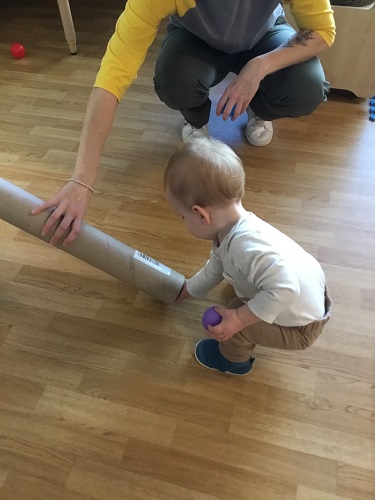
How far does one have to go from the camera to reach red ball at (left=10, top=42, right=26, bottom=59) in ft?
6.58

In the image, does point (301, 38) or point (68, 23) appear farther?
point (68, 23)

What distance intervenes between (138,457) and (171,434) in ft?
0.26

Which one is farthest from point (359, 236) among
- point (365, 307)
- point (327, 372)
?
point (327, 372)

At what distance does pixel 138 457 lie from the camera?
35.8 inches

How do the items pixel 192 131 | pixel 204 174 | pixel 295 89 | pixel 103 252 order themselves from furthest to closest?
pixel 192 131 → pixel 295 89 → pixel 103 252 → pixel 204 174

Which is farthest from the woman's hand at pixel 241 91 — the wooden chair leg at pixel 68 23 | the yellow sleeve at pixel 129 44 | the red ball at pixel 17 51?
the red ball at pixel 17 51

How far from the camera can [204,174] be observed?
2.55 ft

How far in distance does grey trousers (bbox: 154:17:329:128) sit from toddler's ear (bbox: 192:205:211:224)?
24.2 inches

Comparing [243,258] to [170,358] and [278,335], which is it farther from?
[170,358]

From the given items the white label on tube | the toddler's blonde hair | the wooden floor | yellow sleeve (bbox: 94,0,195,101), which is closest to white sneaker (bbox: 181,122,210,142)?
the wooden floor

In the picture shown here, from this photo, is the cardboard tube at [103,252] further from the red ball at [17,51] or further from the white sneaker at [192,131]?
the red ball at [17,51]

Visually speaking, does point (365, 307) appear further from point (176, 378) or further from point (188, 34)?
point (188, 34)

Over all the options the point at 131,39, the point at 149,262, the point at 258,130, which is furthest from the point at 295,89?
the point at 149,262

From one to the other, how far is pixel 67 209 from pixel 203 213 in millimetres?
300
